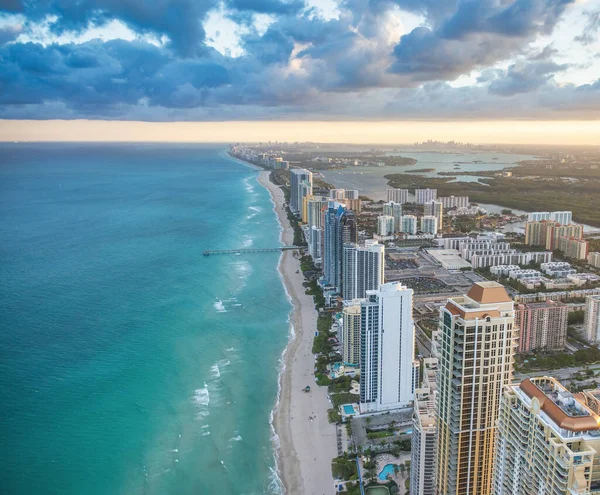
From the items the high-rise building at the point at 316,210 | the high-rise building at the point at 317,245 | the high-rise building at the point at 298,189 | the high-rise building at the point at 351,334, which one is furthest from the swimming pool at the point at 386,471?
the high-rise building at the point at 298,189

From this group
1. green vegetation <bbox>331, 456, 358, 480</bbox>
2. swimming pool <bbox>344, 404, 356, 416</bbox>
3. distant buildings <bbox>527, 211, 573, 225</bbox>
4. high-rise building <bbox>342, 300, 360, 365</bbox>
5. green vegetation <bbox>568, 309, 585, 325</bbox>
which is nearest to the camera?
green vegetation <bbox>331, 456, 358, 480</bbox>

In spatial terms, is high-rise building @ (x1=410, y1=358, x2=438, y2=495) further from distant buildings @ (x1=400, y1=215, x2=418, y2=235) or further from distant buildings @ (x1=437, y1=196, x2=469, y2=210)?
distant buildings @ (x1=437, y1=196, x2=469, y2=210)

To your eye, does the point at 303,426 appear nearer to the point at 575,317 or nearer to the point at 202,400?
the point at 202,400

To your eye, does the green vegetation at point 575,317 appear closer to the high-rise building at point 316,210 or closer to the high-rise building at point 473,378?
the high-rise building at point 473,378

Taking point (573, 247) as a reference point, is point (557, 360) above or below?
below

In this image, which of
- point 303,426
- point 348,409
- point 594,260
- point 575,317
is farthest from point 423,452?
point 594,260

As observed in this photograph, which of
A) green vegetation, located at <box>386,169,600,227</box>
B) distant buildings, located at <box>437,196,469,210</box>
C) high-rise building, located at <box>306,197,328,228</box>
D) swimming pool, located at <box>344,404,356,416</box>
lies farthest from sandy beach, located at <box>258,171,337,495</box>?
distant buildings, located at <box>437,196,469,210</box>
